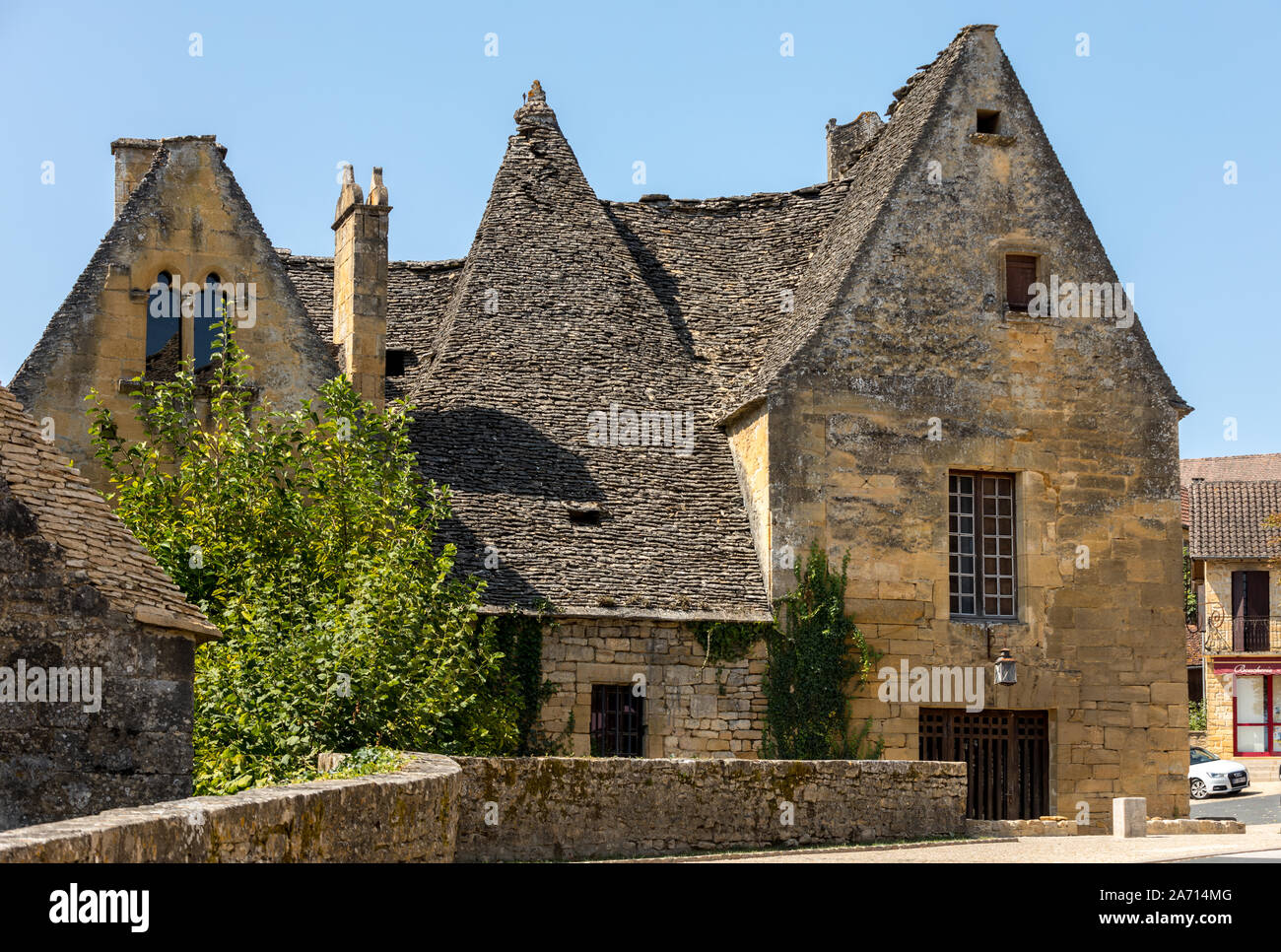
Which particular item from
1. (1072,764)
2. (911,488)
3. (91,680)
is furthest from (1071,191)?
(91,680)

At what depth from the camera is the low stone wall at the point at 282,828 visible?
242 inches

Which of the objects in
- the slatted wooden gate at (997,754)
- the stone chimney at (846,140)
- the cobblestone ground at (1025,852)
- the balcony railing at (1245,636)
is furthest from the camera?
the balcony railing at (1245,636)

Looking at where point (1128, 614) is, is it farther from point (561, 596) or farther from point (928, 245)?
point (561, 596)

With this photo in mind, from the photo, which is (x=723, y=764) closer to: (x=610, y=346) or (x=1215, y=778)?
(x=610, y=346)

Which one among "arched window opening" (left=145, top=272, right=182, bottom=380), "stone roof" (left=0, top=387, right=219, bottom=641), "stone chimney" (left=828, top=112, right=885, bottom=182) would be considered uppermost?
"stone chimney" (left=828, top=112, right=885, bottom=182)

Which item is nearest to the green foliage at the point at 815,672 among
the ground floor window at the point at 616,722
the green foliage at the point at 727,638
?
the green foliage at the point at 727,638

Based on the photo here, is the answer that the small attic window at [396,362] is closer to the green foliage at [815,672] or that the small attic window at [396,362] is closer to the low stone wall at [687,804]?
the green foliage at [815,672]

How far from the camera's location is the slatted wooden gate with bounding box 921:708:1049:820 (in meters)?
21.1

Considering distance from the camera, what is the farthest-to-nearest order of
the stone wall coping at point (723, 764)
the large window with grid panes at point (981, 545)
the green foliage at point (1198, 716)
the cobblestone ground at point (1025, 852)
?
the green foliage at point (1198, 716) < the large window with grid panes at point (981, 545) < the stone wall coping at point (723, 764) < the cobblestone ground at point (1025, 852)

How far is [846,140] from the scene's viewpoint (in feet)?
88.9

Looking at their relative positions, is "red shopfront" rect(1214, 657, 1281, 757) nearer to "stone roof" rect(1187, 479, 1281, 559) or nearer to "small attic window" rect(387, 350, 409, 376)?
"stone roof" rect(1187, 479, 1281, 559)

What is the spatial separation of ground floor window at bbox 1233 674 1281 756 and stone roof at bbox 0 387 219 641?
122 ft

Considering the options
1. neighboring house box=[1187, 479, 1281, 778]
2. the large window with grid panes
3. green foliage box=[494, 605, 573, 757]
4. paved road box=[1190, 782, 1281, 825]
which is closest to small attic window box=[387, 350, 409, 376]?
green foliage box=[494, 605, 573, 757]

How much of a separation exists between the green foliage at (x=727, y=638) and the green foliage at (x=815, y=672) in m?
0.22
